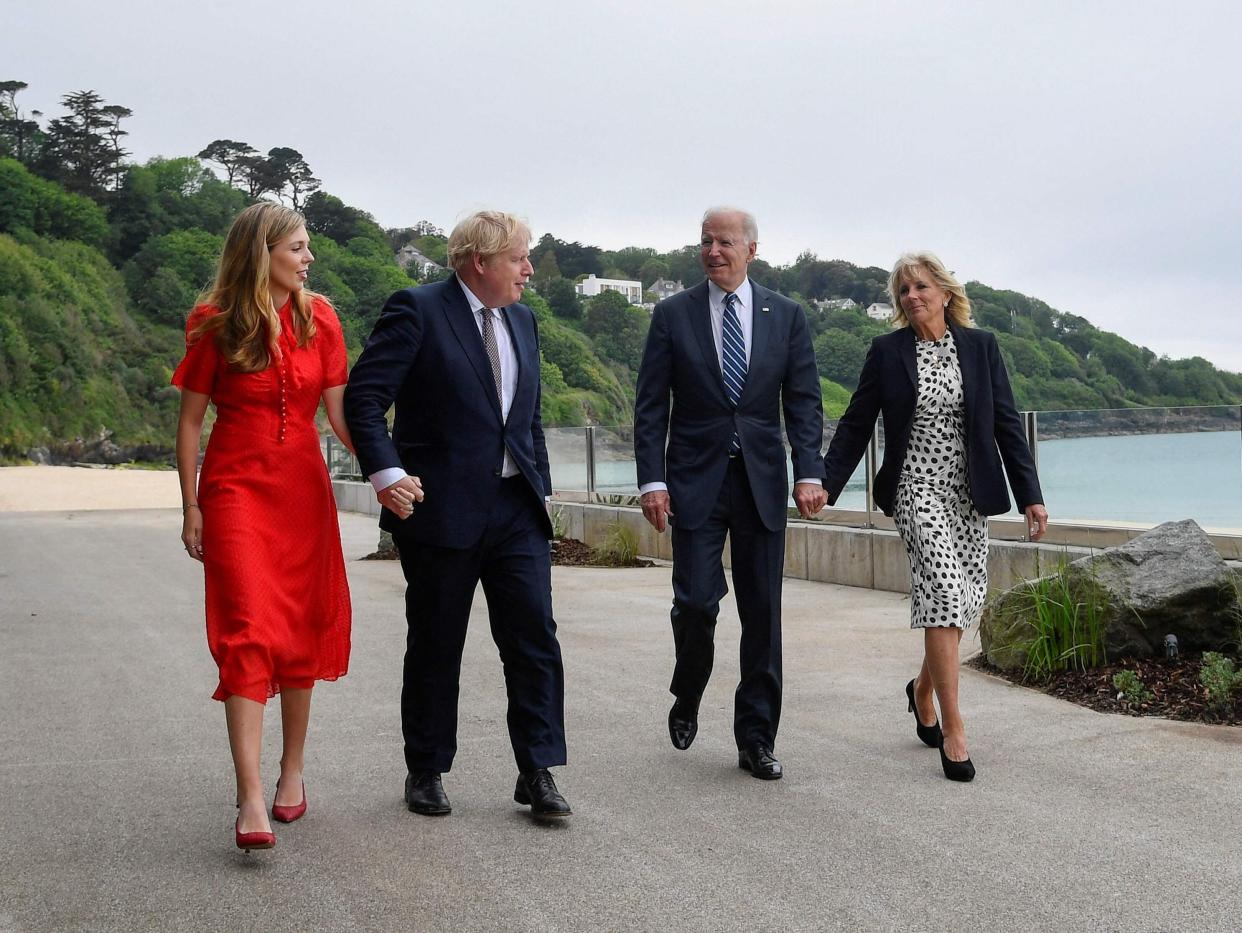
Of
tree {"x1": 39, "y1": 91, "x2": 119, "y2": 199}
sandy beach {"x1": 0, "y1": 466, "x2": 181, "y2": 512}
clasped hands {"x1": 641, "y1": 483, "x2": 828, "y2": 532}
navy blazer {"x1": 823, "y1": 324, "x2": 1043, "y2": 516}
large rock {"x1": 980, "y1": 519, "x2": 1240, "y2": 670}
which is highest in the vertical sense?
tree {"x1": 39, "y1": 91, "x2": 119, "y2": 199}

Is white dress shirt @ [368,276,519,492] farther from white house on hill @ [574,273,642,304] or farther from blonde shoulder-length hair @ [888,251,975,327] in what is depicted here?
white house on hill @ [574,273,642,304]

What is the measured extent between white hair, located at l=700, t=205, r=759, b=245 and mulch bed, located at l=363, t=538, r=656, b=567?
9.38 metres

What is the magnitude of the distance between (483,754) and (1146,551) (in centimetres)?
368

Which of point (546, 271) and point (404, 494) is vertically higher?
point (546, 271)

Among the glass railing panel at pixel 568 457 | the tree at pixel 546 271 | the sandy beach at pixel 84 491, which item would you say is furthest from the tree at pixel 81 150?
the glass railing panel at pixel 568 457

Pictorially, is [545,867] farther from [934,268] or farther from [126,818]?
[934,268]

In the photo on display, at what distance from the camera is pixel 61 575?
14703 mm

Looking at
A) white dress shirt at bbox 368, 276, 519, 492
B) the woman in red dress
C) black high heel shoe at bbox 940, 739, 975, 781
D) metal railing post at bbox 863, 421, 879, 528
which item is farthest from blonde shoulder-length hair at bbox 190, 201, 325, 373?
metal railing post at bbox 863, 421, 879, 528

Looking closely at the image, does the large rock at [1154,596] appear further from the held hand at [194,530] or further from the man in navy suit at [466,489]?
the held hand at [194,530]

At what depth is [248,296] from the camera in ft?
15.2

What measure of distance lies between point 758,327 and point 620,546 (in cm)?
987

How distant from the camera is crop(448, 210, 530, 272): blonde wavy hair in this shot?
486 centimetres

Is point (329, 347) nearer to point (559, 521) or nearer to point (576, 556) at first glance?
point (576, 556)

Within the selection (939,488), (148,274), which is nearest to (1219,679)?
(939,488)
